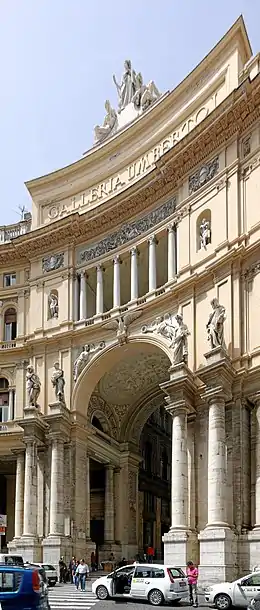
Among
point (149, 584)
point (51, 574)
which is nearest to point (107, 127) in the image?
point (51, 574)

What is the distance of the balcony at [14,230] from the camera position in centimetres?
5116

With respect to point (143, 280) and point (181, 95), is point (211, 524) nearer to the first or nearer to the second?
point (143, 280)

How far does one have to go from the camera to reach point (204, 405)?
1404 inches

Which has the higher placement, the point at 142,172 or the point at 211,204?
the point at 142,172

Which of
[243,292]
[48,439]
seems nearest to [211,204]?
[243,292]

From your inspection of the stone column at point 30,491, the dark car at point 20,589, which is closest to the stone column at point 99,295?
the stone column at point 30,491

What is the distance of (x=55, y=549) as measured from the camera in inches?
1610

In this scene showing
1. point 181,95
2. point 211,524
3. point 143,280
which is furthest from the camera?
point 143,280

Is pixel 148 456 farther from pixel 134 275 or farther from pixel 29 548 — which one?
pixel 134 275

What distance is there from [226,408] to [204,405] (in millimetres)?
1818

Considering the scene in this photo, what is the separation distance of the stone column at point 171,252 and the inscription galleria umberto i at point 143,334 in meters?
0.09

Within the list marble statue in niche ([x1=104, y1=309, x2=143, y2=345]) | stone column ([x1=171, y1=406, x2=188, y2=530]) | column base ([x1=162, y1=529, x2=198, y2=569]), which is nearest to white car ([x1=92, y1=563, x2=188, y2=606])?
column base ([x1=162, y1=529, x2=198, y2=569])

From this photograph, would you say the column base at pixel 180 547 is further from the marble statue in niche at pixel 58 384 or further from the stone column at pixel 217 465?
the marble statue in niche at pixel 58 384

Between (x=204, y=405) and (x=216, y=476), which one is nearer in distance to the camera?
(x=216, y=476)
